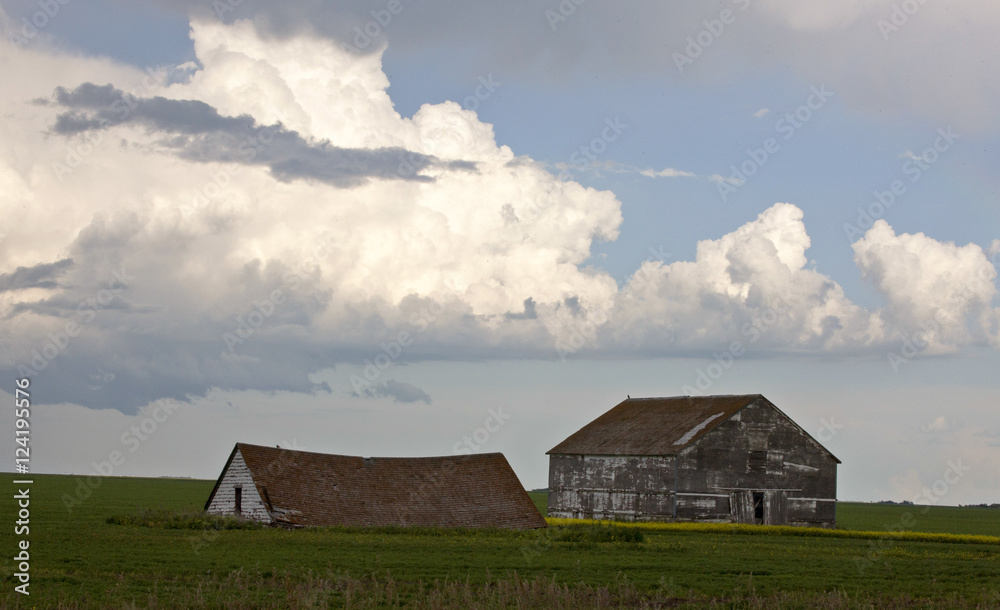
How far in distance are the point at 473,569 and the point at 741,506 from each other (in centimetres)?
2738

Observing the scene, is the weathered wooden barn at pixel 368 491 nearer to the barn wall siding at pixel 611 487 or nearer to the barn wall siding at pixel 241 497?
the barn wall siding at pixel 241 497

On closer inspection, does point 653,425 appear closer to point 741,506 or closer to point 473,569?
point 741,506

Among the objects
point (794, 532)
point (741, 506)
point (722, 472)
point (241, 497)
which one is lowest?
point (794, 532)

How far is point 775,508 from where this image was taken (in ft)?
165

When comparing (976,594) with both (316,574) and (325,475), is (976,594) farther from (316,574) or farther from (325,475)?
(325,475)

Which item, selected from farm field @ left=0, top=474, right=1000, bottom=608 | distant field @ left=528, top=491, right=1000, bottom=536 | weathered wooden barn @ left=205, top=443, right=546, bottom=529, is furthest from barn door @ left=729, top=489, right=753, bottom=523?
weathered wooden barn @ left=205, top=443, right=546, bottom=529

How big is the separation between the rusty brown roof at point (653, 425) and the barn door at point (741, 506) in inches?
140

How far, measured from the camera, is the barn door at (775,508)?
50.0m

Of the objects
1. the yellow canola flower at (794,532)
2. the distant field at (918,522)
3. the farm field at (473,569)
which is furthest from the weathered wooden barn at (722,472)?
the farm field at (473,569)

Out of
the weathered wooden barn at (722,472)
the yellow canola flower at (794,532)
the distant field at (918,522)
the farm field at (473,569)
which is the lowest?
the distant field at (918,522)

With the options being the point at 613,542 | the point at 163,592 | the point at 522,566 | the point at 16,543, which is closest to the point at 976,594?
the point at 522,566

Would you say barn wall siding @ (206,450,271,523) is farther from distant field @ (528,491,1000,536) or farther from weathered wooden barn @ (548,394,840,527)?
distant field @ (528,491,1000,536)

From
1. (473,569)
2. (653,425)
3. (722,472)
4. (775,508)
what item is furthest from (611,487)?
(473,569)

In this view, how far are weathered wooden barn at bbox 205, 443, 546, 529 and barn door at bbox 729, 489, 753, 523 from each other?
10.2 meters
